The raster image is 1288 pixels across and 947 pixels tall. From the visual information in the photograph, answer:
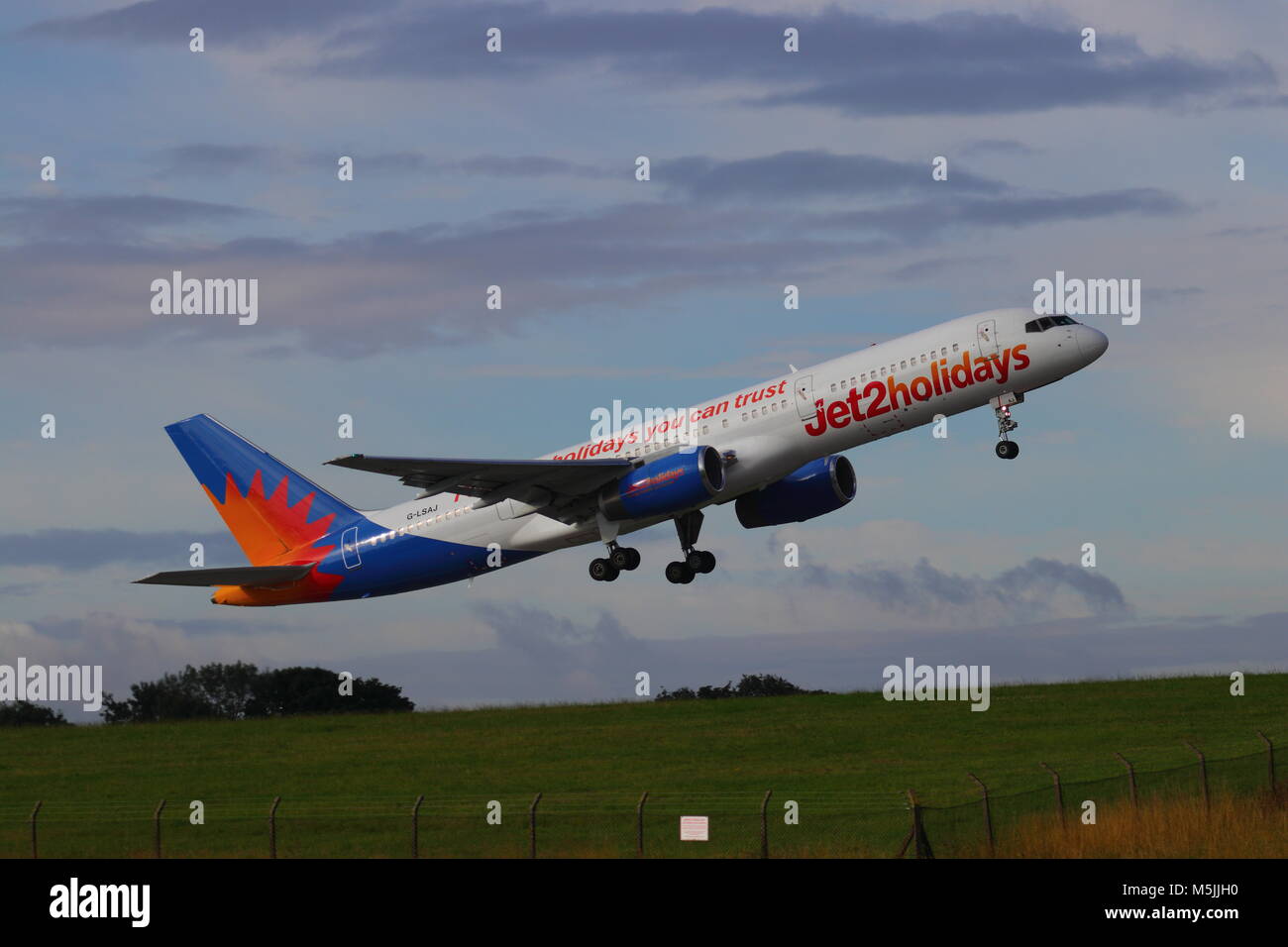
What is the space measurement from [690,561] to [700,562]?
378 millimetres

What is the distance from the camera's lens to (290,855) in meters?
46.7

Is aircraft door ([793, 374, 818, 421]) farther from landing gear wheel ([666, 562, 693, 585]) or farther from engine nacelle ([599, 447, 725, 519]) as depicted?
landing gear wheel ([666, 562, 693, 585])

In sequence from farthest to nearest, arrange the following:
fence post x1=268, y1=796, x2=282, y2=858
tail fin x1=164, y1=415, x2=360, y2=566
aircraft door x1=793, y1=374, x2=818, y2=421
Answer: tail fin x1=164, y1=415, x2=360, y2=566
aircraft door x1=793, y1=374, x2=818, y2=421
fence post x1=268, y1=796, x2=282, y2=858

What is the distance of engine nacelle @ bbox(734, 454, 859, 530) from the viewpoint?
55.2 m

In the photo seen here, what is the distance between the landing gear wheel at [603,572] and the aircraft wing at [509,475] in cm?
240

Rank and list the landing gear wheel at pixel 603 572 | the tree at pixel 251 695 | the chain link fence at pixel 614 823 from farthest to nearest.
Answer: the tree at pixel 251 695, the landing gear wheel at pixel 603 572, the chain link fence at pixel 614 823

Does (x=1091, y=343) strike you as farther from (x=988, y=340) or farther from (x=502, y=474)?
(x=502, y=474)

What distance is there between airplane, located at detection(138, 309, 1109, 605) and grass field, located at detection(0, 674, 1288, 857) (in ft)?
24.9

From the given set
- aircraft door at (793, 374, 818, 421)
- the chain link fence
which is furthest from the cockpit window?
the chain link fence

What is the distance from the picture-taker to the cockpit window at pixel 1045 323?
45625 mm

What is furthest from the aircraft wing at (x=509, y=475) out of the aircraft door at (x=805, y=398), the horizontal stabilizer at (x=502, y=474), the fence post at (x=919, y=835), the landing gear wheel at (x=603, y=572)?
the fence post at (x=919, y=835)

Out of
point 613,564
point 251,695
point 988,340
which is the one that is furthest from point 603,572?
point 251,695

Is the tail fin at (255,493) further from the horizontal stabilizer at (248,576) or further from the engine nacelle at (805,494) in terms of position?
the engine nacelle at (805,494)
